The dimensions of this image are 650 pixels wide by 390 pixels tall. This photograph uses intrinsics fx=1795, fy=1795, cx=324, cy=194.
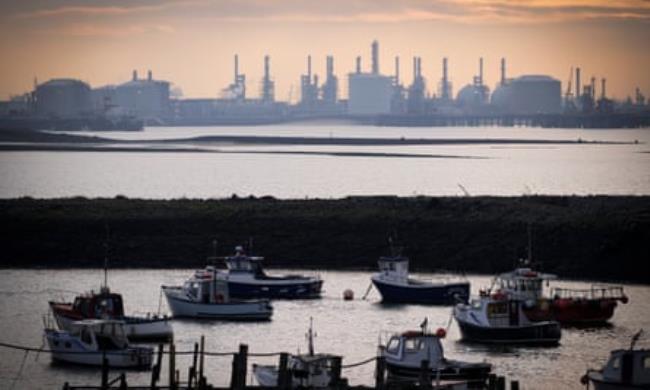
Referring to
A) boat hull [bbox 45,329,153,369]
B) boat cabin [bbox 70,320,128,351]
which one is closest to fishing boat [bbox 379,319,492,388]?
boat hull [bbox 45,329,153,369]

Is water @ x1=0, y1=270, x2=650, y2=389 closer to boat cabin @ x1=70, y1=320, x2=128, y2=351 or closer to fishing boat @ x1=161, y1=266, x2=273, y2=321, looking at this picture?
fishing boat @ x1=161, y1=266, x2=273, y2=321

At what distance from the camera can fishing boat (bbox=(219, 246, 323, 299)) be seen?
46438 mm

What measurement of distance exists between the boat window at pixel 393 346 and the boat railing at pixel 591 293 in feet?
41.3

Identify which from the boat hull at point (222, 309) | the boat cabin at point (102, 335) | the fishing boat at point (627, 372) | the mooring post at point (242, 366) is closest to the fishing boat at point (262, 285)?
the boat hull at point (222, 309)

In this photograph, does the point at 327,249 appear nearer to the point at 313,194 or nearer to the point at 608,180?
the point at 313,194

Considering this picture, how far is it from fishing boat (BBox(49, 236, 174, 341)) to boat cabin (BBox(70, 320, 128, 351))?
1.93 m

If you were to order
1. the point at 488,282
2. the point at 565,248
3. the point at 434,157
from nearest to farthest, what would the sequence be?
the point at 488,282 → the point at 565,248 → the point at 434,157

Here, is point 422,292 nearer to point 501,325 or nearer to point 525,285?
point 525,285

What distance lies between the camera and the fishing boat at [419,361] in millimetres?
31234

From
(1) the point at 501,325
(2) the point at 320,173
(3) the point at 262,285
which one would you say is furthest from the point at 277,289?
(2) the point at 320,173

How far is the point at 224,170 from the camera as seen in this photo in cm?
12875

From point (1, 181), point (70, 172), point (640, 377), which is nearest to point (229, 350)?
point (640, 377)

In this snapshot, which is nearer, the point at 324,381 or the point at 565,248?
the point at 324,381

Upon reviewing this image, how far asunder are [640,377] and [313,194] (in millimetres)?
62090
